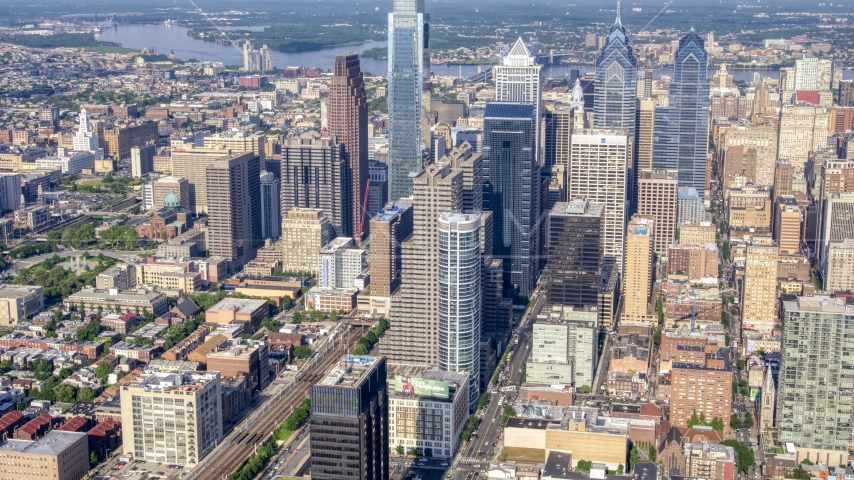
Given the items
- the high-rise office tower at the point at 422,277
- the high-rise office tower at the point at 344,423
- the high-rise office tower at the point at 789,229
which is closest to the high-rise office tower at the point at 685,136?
the high-rise office tower at the point at 789,229

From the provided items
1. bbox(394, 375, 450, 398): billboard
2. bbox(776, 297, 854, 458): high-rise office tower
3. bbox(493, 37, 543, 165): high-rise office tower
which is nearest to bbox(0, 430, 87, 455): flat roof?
bbox(394, 375, 450, 398): billboard

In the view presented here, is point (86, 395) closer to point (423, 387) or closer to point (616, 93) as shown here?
point (423, 387)

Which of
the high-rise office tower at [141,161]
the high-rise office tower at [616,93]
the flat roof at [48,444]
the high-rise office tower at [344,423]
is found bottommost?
the flat roof at [48,444]

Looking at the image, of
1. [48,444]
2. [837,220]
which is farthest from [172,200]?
[837,220]

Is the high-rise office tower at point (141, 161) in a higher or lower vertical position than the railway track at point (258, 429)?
higher

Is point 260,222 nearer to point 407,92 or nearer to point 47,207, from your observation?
point 407,92

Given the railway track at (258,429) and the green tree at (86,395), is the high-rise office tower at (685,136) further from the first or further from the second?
the green tree at (86,395)

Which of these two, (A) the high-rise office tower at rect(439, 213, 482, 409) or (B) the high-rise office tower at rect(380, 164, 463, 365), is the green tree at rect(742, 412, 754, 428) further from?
(B) the high-rise office tower at rect(380, 164, 463, 365)
